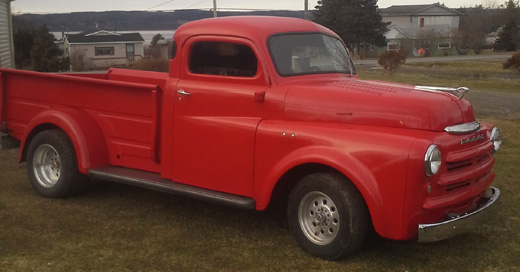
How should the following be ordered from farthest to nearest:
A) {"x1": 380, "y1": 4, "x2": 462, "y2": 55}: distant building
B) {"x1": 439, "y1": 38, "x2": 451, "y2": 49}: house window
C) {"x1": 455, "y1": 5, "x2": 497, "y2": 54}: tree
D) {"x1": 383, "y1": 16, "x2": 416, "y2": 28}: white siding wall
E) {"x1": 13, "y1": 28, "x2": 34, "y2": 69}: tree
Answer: {"x1": 383, "y1": 16, "x2": 416, "y2": 28}: white siding wall
{"x1": 380, "y1": 4, "x2": 462, "y2": 55}: distant building
{"x1": 455, "y1": 5, "x2": 497, "y2": 54}: tree
{"x1": 439, "y1": 38, "x2": 451, "y2": 49}: house window
{"x1": 13, "y1": 28, "x2": 34, "y2": 69}: tree

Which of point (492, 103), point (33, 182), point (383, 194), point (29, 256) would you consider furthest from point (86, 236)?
point (492, 103)

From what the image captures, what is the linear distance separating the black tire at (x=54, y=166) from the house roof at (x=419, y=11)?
8335 cm

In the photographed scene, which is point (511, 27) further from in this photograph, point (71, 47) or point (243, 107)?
point (243, 107)

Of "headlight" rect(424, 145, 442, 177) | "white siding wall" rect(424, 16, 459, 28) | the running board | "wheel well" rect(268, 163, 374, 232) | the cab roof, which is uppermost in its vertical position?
"white siding wall" rect(424, 16, 459, 28)

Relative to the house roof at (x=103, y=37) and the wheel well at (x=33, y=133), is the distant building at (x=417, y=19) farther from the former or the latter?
the wheel well at (x=33, y=133)

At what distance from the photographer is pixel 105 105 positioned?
639cm

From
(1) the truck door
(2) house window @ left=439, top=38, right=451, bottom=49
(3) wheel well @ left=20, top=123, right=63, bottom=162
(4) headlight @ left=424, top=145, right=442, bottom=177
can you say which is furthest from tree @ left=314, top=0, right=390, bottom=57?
(4) headlight @ left=424, top=145, right=442, bottom=177

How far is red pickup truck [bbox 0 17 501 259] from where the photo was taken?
4582 mm

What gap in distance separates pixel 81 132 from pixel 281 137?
2349mm

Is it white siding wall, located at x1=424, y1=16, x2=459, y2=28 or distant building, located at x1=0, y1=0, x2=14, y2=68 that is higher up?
white siding wall, located at x1=424, y1=16, x2=459, y2=28

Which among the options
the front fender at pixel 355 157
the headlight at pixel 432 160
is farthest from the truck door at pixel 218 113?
the headlight at pixel 432 160

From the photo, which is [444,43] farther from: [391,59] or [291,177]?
[291,177]

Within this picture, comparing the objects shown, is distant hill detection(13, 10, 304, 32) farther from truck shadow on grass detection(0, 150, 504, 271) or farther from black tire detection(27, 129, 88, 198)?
truck shadow on grass detection(0, 150, 504, 271)

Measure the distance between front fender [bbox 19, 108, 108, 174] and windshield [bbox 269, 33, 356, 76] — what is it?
6.96 feet
